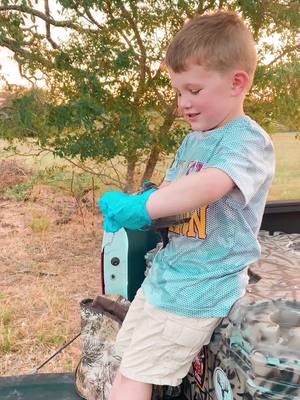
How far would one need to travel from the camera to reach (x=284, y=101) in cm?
522

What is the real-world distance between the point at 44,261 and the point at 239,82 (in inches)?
188

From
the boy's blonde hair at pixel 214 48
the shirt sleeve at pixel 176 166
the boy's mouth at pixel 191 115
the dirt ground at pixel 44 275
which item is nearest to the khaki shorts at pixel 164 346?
the shirt sleeve at pixel 176 166

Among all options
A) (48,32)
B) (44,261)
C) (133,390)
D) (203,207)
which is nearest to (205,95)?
(203,207)

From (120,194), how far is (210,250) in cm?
35

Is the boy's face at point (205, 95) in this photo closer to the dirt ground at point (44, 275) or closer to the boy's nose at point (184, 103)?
the boy's nose at point (184, 103)

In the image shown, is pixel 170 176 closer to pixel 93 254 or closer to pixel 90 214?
pixel 93 254

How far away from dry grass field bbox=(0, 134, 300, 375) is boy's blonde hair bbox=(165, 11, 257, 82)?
2.57 meters

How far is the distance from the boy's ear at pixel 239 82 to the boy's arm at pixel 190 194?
10.7 inches

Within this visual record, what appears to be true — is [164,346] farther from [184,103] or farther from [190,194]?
[184,103]

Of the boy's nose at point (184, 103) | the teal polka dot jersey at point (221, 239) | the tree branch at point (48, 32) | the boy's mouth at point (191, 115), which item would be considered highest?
the tree branch at point (48, 32)

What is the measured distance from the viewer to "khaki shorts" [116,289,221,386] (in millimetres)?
1725

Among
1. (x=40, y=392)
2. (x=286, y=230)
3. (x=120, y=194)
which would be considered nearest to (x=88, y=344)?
(x=40, y=392)

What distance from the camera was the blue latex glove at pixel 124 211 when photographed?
5.09 ft

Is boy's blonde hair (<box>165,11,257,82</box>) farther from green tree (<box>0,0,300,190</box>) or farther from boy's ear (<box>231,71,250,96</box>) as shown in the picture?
green tree (<box>0,0,300,190</box>)
